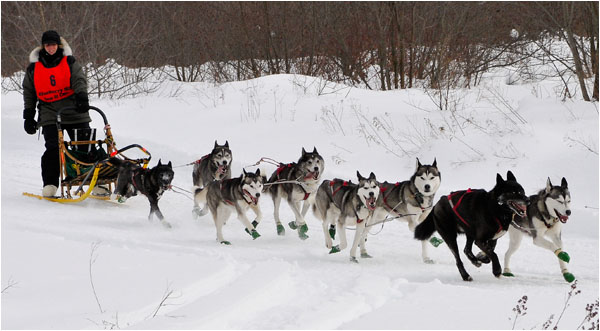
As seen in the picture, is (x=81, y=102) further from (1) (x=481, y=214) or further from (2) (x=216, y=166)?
(1) (x=481, y=214)

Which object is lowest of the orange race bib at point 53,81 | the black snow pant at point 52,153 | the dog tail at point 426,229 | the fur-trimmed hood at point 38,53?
the dog tail at point 426,229

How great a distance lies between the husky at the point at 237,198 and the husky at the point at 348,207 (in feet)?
1.95

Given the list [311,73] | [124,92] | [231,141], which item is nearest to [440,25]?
[311,73]

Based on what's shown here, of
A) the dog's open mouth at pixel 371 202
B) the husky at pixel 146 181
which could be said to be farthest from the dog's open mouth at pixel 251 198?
the dog's open mouth at pixel 371 202

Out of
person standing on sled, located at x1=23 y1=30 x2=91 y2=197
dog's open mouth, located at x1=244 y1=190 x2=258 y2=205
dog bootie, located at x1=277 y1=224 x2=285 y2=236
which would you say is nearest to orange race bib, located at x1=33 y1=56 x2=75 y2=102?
person standing on sled, located at x1=23 y1=30 x2=91 y2=197

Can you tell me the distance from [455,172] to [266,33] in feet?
23.7

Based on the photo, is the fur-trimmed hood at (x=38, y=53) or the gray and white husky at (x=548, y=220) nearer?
the gray and white husky at (x=548, y=220)

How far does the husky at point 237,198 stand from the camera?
18.9 ft

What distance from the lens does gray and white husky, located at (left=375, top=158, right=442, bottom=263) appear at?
550cm

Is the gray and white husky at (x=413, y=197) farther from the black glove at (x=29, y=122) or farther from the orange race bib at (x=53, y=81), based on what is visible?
the black glove at (x=29, y=122)

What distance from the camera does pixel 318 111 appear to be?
440 inches

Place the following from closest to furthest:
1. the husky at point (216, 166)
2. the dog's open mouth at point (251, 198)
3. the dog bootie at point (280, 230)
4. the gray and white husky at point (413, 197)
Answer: the gray and white husky at point (413, 197)
the dog's open mouth at point (251, 198)
the dog bootie at point (280, 230)
the husky at point (216, 166)

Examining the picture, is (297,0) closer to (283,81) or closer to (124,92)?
(283,81)

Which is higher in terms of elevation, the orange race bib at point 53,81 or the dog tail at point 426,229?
the orange race bib at point 53,81
